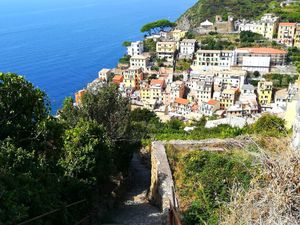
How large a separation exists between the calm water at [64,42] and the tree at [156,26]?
8819mm

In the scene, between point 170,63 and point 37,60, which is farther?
point 37,60

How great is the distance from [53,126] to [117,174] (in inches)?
165

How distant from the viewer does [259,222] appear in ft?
12.3

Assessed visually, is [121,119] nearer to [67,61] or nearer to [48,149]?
[48,149]

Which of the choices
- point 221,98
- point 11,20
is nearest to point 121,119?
point 221,98

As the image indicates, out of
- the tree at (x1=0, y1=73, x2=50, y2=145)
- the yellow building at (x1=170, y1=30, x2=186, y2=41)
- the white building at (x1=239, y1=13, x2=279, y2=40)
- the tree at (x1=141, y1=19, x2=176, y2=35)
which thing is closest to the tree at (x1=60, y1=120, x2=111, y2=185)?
the tree at (x1=0, y1=73, x2=50, y2=145)

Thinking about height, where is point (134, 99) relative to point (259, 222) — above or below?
below

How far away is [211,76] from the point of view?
1914 inches

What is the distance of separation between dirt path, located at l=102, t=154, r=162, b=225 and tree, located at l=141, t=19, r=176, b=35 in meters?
64.7

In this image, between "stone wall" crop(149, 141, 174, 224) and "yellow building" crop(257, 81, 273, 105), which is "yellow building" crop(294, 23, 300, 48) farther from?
"stone wall" crop(149, 141, 174, 224)

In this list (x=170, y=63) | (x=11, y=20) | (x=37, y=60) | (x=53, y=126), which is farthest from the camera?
(x=11, y=20)

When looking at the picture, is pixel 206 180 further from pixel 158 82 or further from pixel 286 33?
pixel 286 33

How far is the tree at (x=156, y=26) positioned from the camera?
75000 millimetres

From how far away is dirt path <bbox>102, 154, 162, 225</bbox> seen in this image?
8.10 metres
